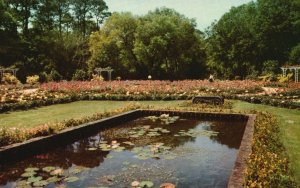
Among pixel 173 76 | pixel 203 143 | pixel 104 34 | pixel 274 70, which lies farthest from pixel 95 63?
pixel 203 143

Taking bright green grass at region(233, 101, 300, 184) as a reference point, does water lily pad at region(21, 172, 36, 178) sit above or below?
below

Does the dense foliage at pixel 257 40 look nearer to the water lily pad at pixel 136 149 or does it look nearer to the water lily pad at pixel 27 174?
the water lily pad at pixel 136 149

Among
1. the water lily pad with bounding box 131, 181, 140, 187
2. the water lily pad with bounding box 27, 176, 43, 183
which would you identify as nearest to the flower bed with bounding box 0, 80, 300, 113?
the water lily pad with bounding box 27, 176, 43, 183

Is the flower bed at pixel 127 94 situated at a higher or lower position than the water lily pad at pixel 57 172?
higher

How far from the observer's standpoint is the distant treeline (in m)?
42.3

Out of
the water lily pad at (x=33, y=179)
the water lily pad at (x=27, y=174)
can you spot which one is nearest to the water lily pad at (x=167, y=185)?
the water lily pad at (x=33, y=179)

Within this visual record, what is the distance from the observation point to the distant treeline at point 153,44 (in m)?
42.3

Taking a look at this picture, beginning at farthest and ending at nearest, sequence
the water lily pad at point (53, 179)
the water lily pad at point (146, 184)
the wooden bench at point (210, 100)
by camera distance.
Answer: the wooden bench at point (210, 100) < the water lily pad at point (53, 179) < the water lily pad at point (146, 184)

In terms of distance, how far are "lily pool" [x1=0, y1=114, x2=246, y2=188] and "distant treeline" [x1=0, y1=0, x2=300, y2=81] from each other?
102ft

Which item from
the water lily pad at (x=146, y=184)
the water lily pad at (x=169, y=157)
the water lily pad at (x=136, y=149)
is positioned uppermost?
the water lily pad at (x=136, y=149)

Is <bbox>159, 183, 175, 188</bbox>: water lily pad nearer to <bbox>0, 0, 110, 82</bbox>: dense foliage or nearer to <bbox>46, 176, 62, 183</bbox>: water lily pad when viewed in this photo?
<bbox>46, 176, 62, 183</bbox>: water lily pad

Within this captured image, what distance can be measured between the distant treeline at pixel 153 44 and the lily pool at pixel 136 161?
31192mm

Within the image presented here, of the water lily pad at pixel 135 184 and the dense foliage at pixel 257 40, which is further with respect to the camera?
the dense foliage at pixel 257 40

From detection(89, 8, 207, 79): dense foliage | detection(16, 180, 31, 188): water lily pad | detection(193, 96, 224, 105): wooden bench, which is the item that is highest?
detection(89, 8, 207, 79): dense foliage
